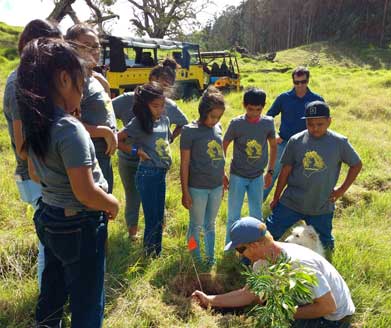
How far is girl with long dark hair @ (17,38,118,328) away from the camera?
1542 mm

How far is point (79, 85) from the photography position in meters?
1.63

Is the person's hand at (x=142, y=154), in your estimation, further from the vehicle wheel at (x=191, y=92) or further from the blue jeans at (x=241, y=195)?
the vehicle wheel at (x=191, y=92)

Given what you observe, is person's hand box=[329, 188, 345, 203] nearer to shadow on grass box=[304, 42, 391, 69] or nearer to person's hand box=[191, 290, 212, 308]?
person's hand box=[191, 290, 212, 308]

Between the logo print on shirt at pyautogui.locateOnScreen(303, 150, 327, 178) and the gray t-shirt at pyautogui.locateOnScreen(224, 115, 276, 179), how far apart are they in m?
0.45

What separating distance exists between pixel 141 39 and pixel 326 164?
10.1 meters

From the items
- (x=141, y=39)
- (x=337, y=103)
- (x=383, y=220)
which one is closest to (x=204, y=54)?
(x=141, y=39)

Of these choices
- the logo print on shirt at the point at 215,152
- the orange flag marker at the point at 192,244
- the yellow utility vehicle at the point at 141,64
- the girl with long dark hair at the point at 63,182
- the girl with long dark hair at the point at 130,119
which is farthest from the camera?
the yellow utility vehicle at the point at 141,64

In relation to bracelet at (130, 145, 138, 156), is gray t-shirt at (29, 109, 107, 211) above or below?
above

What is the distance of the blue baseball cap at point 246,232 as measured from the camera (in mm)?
2117

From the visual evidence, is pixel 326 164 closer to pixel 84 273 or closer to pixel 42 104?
pixel 84 273

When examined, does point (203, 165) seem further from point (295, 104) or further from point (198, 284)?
point (295, 104)

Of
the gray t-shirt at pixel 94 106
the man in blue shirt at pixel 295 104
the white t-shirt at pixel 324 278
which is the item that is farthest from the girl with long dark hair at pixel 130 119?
the white t-shirt at pixel 324 278

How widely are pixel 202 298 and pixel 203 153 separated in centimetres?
103

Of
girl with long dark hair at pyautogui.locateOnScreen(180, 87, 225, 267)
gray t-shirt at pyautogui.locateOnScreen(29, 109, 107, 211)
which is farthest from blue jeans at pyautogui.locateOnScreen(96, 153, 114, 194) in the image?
gray t-shirt at pyautogui.locateOnScreen(29, 109, 107, 211)
